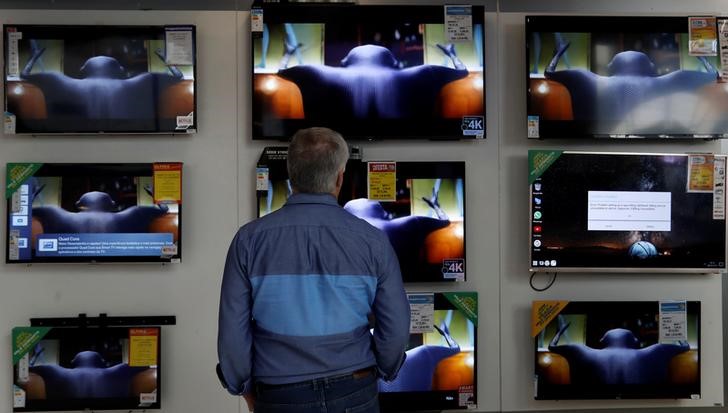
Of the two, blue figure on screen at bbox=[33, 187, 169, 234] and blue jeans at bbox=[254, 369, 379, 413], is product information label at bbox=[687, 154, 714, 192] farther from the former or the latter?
blue figure on screen at bbox=[33, 187, 169, 234]

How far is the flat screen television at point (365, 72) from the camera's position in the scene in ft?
9.35

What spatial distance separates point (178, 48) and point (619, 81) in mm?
1899

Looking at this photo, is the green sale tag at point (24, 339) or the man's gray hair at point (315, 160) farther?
the green sale tag at point (24, 339)

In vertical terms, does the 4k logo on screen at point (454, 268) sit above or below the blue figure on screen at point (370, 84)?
below

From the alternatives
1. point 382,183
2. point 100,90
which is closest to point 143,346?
point 100,90

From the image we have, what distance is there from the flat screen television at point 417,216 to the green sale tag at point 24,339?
1027mm

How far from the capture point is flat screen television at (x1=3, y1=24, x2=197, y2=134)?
2.80m

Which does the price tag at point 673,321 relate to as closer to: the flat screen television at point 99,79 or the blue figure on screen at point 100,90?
the flat screen television at point 99,79

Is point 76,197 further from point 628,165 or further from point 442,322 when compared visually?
point 628,165

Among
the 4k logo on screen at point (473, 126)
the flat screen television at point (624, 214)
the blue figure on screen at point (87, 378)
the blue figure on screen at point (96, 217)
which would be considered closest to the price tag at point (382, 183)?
the 4k logo on screen at point (473, 126)

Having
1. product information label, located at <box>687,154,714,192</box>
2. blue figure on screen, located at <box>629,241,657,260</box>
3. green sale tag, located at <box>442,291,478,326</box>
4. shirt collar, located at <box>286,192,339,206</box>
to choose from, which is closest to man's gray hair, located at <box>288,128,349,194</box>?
shirt collar, located at <box>286,192,339,206</box>

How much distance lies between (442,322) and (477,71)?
109 centimetres

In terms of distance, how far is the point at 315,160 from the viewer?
186 centimetres

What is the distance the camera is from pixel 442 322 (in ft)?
9.48
